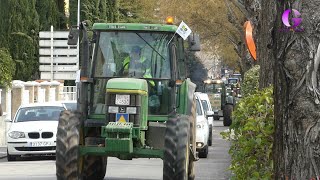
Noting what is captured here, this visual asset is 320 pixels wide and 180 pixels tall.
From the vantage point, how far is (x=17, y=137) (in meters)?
24.8

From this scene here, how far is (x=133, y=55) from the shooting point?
15.9m

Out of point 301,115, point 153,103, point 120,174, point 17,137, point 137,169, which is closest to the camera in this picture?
point 301,115

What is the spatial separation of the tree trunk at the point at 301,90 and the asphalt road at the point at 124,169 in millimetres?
13098

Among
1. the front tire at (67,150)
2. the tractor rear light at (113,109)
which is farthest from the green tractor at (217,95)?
the front tire at (67,150)

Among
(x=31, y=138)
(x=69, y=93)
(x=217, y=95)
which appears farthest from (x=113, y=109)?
(x=217, y=95)

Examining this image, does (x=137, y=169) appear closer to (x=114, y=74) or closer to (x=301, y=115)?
(x=114, y=74)

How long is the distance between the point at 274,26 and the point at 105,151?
955 centimetres

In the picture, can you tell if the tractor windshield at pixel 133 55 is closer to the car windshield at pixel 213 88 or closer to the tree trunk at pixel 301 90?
the tree trunk at pixel 301 90

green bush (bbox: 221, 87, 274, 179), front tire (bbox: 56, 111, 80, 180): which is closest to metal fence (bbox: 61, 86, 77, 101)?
front tire (bbox: 56, 111, 80, 180)

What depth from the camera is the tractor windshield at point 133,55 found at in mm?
15859

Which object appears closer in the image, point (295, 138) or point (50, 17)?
point (295, 138)

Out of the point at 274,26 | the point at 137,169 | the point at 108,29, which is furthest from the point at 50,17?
the point at 274,26

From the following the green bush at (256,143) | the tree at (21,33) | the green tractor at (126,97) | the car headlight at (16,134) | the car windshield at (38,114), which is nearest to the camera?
the green bush at (256,143)

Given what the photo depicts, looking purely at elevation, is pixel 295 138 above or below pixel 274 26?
below
